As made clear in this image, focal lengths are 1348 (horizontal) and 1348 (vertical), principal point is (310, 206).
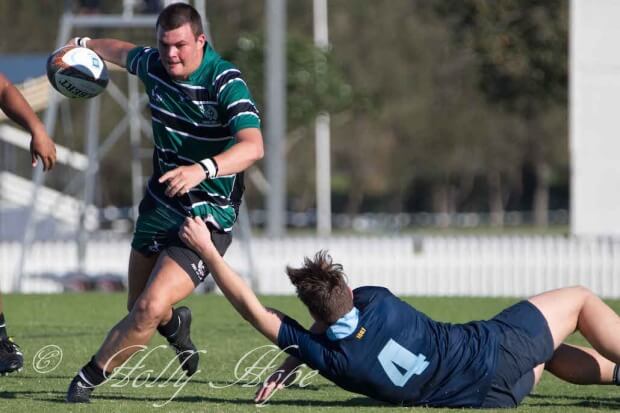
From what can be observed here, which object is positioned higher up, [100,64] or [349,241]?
[100,64]

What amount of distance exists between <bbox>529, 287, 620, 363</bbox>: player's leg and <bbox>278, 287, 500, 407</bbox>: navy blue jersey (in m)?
0.36

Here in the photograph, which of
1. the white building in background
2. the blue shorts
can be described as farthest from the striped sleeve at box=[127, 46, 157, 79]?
the white building in background

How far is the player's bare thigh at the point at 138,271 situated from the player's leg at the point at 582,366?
2.39 metres

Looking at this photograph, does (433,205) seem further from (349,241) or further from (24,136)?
(349,241)

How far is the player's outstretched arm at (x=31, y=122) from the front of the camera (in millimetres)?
7934

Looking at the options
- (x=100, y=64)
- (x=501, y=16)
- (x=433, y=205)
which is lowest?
(x=433, y=205)

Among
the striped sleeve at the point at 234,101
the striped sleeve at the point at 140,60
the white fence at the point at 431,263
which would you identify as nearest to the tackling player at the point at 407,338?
the striped sleeve at the point at 234,101

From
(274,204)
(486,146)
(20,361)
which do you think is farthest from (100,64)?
(486,146)

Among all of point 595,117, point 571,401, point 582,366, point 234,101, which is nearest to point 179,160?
point 234,101

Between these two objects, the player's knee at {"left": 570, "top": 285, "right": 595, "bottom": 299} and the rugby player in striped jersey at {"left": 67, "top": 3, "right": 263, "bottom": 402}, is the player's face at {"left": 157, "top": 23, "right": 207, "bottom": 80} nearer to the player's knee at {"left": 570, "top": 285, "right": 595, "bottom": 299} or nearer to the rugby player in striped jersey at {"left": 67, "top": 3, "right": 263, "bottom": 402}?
the rugby player in striped jersey at {"left": 67, "top": 3, "right": 263, "bottom": 402}

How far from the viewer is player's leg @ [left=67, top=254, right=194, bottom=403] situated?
23.8 ft

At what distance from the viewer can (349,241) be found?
21.3 m

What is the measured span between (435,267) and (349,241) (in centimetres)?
146

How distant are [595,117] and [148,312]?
16322 mm
